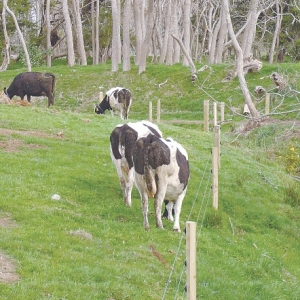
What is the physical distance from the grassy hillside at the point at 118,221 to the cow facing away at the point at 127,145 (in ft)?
1.55

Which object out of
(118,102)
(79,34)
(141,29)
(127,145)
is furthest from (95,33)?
(127,145)

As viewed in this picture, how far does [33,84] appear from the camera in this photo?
1038 inches

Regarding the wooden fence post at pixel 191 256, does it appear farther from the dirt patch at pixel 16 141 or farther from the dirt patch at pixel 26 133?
the dirt patch at pixel 26 133

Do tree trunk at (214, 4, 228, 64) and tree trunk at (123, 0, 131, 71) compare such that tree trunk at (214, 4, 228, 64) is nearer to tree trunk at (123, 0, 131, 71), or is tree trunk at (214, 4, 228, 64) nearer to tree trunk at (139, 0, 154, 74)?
tree trunk at (139, 0, 154, 74)

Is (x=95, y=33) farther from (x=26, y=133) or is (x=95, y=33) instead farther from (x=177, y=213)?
(x=177, y=213)

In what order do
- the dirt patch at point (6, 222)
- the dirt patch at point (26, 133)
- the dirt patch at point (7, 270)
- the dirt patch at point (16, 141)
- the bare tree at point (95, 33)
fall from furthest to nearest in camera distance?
the bare tree at point (95, 33) < the dirt patch at point (26, 133) < the dirt patch at point (16, 141) < the dirt patch at point (6, 222) < the dirt patch at point (7, 270)

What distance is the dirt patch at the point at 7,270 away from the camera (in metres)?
7.57

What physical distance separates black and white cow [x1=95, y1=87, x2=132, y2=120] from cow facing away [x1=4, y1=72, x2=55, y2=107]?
2.58m

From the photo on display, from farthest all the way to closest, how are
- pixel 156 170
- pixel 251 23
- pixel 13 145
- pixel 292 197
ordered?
pixel 251 23, pixel 13 145, pixel 292 197, pixel 156 170

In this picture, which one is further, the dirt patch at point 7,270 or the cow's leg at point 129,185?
the cow's leg at point 129,185

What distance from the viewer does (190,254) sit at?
599 centimetres

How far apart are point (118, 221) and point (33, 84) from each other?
16741mm

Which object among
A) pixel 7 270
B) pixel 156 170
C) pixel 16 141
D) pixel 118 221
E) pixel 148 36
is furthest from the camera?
pixel 148 36

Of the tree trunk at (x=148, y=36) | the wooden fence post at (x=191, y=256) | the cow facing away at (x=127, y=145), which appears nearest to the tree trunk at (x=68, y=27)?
the tree trunk at (x=148, y=36)
